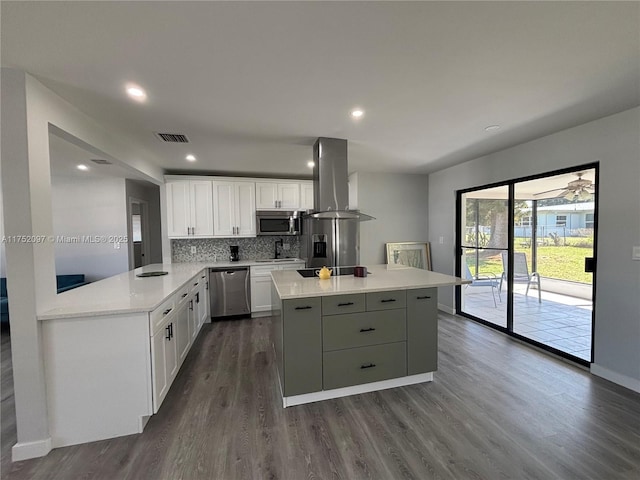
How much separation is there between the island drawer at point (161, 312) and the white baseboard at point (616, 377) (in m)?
3.96

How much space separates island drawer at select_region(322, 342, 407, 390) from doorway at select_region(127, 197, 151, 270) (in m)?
4.32

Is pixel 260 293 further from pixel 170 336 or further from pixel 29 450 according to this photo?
pixel 29 450

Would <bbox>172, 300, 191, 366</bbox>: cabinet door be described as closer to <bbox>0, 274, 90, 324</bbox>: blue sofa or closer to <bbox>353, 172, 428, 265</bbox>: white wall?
<bbox>0, 274, 90, 324</bbox>: blue sofa

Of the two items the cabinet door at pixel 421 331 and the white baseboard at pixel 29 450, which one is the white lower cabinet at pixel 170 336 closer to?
the white baseboard at pixel 29 450

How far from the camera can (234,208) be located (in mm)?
4648

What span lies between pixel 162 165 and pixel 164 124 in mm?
1816

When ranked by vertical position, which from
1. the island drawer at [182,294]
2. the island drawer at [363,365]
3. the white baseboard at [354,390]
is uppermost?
the island drawer at [182,294]

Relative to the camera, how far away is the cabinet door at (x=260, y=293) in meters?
4.48

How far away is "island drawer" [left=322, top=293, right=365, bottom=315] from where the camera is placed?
227 centimetres

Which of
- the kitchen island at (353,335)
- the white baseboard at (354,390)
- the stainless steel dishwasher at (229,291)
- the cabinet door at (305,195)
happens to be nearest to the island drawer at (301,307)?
the kitchen island at (353,335)

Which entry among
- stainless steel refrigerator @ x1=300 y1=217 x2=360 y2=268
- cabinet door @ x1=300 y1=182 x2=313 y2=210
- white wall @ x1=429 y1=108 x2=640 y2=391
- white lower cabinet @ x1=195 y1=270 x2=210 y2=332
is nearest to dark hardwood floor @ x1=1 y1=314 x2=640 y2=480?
white wall @ x1=429 y1=108 x2=640 y2=391

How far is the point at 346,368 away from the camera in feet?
7.66

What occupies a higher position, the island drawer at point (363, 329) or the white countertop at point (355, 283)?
the white countertop at point (355, 283)

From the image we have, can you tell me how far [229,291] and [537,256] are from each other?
4.28 meters
